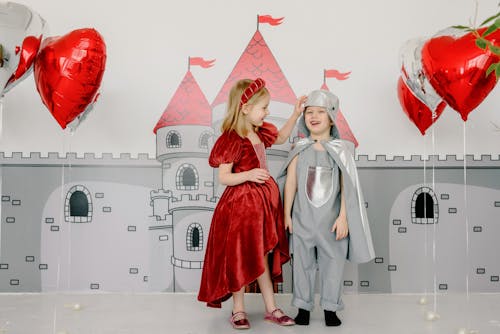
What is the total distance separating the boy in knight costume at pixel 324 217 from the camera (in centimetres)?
213

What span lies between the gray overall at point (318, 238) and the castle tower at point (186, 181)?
823 millimetres

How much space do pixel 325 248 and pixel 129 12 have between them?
1.84 meters

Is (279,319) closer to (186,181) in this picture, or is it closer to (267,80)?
(186,181)

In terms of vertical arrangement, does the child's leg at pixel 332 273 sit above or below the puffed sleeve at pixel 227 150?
below

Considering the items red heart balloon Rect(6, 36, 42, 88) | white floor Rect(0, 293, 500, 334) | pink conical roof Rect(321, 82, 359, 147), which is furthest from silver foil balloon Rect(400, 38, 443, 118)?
red heart balloon Rect(6, 36, 42, 88)

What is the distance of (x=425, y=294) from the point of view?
281 cm

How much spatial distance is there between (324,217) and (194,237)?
990 mm

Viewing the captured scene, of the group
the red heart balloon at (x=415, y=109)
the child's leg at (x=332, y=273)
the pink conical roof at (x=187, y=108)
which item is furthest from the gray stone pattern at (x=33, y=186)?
the red heart balloon at (x=415, y=109)

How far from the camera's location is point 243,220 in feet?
6.93

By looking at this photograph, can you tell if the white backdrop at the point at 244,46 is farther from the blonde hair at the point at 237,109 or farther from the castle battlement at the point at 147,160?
the blonde hair at the point at 237,109

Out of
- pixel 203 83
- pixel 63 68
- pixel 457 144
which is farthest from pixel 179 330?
pixel 457 144

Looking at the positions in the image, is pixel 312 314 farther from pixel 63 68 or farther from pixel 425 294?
pixel 63 68

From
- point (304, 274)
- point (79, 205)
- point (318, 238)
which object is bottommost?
point (304, 274)

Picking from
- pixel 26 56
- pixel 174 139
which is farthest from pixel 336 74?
pixel 26 56
